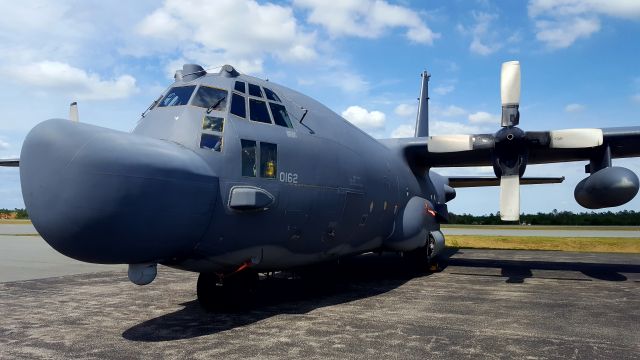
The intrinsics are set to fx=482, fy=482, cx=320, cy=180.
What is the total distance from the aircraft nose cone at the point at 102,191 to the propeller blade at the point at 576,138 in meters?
10.5

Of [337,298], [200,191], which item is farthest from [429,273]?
[200,191]

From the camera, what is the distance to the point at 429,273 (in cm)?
1559

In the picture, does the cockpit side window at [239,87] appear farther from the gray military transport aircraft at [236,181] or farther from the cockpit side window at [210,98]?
the cockpit side window at [210,98]

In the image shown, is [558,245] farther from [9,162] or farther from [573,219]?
[573,219]

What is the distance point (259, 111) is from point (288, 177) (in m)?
1.31

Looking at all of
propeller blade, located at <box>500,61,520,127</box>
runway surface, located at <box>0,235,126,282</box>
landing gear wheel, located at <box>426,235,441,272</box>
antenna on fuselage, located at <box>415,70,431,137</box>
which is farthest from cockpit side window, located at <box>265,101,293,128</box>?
antenna on fuselage, located at <box>415,70,431,137</box>

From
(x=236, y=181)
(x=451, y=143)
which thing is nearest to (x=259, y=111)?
(x=236, y=181)

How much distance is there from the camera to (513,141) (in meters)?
13.1

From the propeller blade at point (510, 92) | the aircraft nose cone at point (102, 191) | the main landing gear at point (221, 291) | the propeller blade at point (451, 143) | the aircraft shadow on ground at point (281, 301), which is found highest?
the propeller blade at point (510, 92)

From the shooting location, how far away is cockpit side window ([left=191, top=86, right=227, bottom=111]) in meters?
8.12

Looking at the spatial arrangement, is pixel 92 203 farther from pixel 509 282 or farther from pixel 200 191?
pixel 509 282

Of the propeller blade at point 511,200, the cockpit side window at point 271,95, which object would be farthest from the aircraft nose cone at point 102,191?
the propeller blade at point 511,200

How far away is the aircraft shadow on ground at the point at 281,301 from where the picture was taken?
7906 millimetres

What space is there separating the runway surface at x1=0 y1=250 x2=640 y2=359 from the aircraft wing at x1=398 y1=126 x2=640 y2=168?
3770mm
